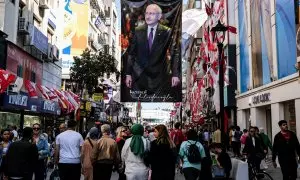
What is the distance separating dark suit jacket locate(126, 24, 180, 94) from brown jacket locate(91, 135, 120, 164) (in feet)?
22.2

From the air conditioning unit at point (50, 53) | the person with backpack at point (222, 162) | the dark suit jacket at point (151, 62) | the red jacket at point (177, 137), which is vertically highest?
the air conditioning unit at point (50, 53)

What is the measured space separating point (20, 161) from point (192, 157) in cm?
324

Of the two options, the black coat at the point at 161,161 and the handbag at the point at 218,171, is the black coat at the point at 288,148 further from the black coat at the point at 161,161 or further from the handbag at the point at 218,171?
the black coat at the point at 161,161

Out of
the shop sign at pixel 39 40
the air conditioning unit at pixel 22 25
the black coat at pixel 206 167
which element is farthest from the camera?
the shop sign at pixel 39 40

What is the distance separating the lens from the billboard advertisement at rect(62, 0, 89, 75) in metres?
49.7

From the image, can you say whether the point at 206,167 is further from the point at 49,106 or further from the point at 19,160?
the point at 49,106

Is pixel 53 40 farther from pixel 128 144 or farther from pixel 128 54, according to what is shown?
pixel 128 144

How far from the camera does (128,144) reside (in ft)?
24.9

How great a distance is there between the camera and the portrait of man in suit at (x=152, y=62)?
14.5m

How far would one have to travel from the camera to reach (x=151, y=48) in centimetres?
1453

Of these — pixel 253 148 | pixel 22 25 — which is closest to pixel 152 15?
pixel 253 148

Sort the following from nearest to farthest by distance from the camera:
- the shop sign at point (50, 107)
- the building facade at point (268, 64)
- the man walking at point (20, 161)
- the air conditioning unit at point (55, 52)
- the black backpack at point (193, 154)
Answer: the man walking at point (20, 161) → the black backpack at point (193, 154) → the building facade at point (268, 64) → the shop sign at point (50, 107) → the air conditioning unit at point (55, 52)

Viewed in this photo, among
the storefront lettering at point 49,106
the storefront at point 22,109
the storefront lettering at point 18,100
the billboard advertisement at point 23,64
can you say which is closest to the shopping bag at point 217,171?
the storefront at point 22,109

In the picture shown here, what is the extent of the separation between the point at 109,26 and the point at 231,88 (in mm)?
47395
